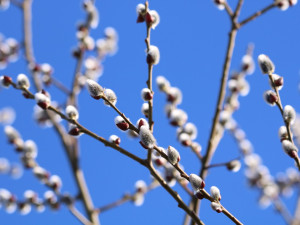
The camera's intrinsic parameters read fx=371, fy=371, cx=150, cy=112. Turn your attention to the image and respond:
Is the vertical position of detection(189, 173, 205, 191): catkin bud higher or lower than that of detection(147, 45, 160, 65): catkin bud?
lower

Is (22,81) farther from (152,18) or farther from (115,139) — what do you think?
(152,18)

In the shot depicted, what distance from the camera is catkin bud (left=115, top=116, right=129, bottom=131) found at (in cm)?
124

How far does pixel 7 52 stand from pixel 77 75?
743 millimetres

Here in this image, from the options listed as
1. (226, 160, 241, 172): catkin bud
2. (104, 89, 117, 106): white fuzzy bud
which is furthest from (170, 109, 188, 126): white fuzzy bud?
(104, 89, 117, 106): white fuzzy bud

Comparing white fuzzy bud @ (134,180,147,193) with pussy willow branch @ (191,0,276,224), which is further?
white fuzzy bud @ (134,180,147,193)

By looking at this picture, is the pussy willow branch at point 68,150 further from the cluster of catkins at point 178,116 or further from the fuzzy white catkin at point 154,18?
the fuzzy white catkin at point 154,18

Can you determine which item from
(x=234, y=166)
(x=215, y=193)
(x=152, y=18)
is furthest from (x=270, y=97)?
(x=234, y=166)

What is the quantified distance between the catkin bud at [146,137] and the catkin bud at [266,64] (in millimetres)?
486

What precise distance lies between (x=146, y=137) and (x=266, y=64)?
1.69 feet

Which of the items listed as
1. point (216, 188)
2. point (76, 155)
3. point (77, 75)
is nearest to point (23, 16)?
point (77, 75)

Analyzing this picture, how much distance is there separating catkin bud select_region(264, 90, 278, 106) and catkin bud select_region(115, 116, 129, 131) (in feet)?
1.68

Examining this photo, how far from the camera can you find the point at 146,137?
3.73 ft

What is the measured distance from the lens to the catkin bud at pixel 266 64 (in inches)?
51.2

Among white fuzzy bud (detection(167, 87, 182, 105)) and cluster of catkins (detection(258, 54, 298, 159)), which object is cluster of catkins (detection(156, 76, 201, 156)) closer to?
white fuzzy bud (detection(167, 87, 182, 105))
